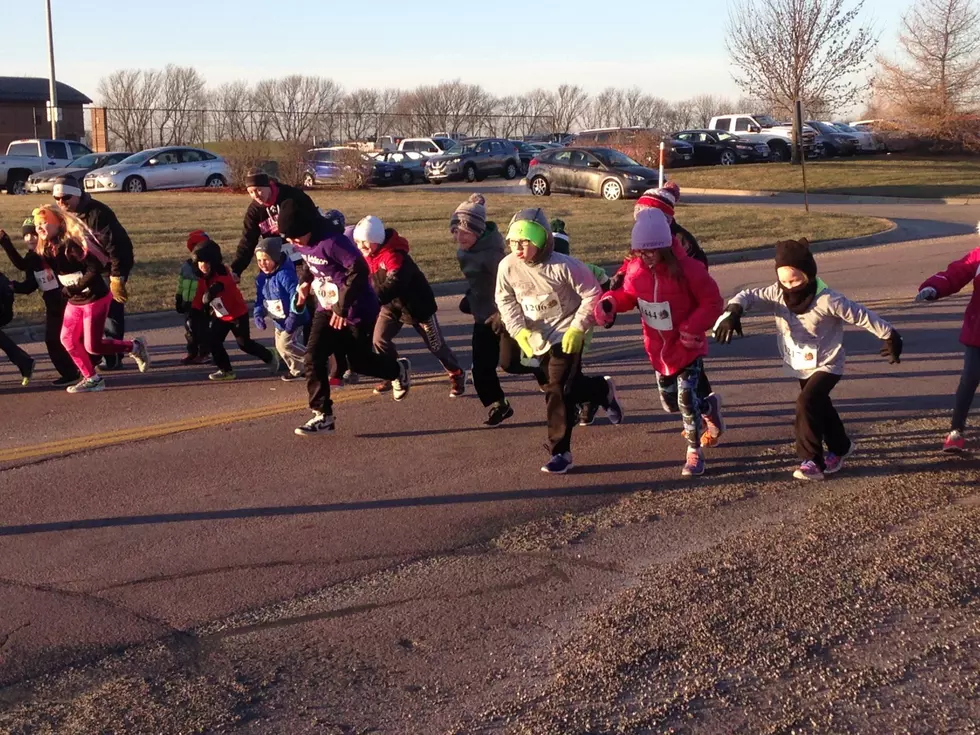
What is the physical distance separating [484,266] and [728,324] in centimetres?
223

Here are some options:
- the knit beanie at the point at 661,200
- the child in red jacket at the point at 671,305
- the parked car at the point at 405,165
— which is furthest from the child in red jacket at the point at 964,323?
the parked car at the point at 405,165

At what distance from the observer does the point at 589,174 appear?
31.2 m

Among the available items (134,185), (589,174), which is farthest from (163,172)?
(589,174)

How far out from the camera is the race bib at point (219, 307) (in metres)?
9.71

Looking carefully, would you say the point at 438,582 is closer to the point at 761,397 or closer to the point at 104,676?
the point at 104,676

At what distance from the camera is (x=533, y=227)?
6617 millimetres

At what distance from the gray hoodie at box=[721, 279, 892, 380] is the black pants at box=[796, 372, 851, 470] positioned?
67mm

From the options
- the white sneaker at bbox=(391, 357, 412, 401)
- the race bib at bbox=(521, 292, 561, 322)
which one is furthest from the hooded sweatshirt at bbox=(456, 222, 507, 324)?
the race bib at bbox=(521, 292, 561, 322)

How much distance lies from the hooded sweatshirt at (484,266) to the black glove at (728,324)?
6.89ft

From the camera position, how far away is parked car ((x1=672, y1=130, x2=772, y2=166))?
44062mm

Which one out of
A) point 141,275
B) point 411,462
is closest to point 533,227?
point 411,462

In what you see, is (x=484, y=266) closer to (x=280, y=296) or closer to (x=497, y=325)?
(x=497, y=325)

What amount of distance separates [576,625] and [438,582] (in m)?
0.79

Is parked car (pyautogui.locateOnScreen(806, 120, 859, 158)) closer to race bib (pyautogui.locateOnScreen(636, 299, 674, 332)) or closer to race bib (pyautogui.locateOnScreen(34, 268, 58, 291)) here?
race bib (pyautogui.locateOnScreen(34, 268, 58, 291))
